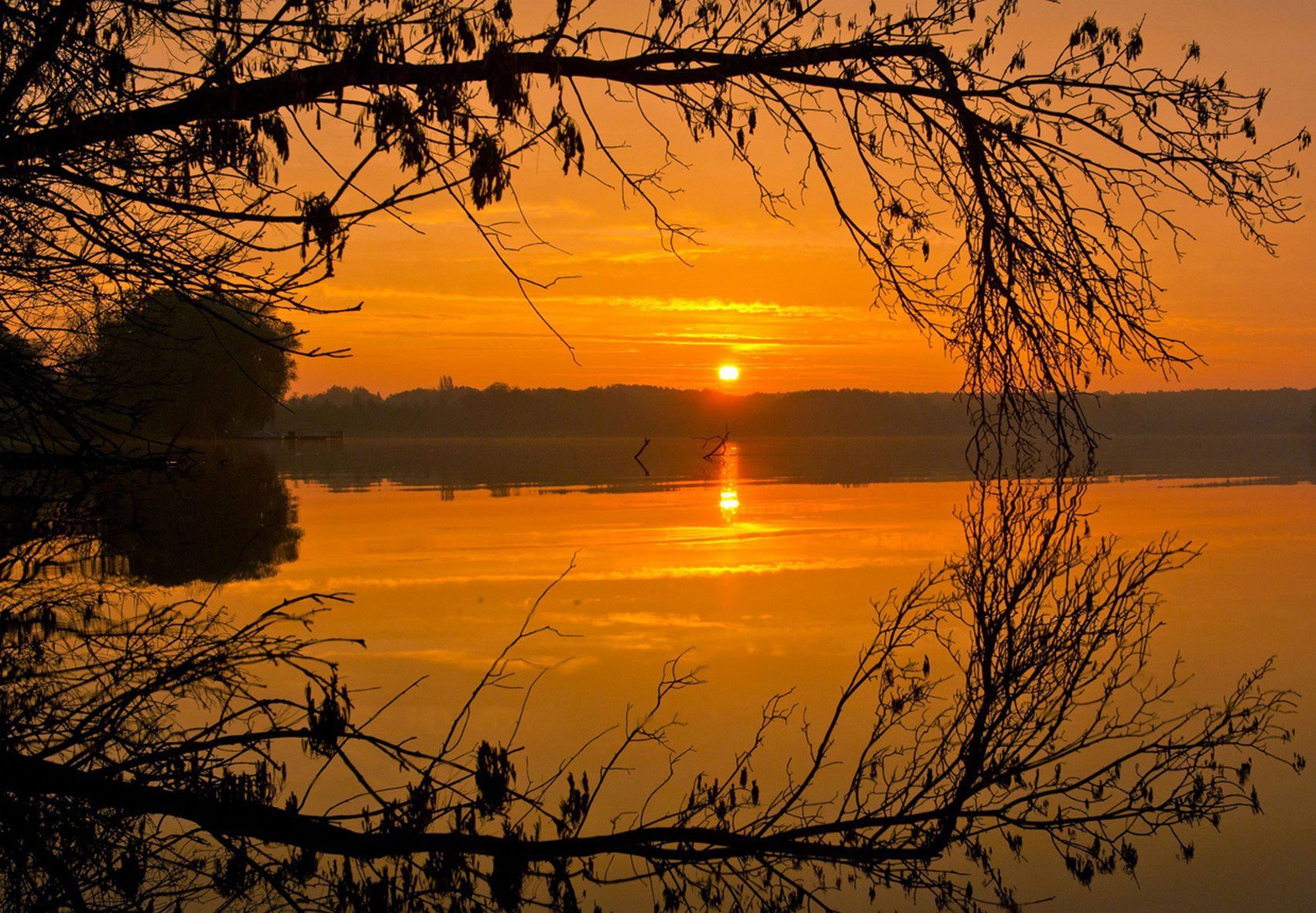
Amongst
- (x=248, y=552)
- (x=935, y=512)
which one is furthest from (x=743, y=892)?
(x=935, y=512)

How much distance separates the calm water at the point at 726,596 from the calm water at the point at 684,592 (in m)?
0.03

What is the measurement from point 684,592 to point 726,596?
13.7 inches

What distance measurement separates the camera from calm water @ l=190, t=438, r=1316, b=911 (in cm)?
496

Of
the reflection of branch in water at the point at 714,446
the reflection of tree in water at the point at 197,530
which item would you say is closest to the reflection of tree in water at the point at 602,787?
the reflection of tree in water at the point at 197,530

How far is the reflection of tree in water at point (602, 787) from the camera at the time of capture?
152 inches

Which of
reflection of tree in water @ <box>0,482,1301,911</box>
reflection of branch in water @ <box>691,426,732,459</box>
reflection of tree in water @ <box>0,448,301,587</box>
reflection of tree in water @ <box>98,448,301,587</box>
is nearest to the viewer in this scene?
reflection of tree in water @ <box>0,482,1301,911</box>

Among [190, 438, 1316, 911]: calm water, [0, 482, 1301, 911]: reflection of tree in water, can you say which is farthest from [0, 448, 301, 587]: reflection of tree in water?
[0, 482, 1301, 911]: reflection of tree in water

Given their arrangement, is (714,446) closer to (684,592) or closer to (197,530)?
(197,530)

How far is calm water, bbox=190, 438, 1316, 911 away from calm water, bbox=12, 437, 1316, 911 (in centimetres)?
3

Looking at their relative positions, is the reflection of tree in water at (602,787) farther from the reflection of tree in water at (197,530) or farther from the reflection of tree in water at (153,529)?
the reflection of tree in water at (153,529)

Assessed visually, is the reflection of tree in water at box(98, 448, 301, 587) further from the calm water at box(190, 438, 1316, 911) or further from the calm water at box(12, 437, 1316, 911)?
the calm water at box(190, 438, 1316, 911)

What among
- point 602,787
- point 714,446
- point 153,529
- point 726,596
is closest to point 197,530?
point 153,529

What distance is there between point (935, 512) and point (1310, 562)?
4951 millimetres

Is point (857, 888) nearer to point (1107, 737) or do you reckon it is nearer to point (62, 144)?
point (1107, 737)
